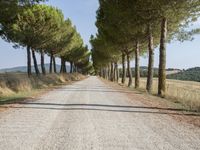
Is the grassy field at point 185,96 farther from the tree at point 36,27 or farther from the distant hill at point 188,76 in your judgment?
the distant hill at point 188,76

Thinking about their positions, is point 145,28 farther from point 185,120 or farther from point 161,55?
point 185,120

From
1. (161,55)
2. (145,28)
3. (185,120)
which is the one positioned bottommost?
(185,120)

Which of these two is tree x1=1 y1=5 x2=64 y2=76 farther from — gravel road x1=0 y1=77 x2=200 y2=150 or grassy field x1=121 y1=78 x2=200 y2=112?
gravel road x1=0 y1=77 x2=200 y2=150

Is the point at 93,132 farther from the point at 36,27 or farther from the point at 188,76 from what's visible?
the point at 188,76

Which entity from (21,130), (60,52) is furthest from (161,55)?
(60,52)

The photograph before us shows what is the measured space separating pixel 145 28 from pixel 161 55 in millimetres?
8770

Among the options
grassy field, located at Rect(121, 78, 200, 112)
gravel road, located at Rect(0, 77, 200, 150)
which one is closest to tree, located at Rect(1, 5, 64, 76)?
grassy field, located at Rect(121, 78, 200, 112)

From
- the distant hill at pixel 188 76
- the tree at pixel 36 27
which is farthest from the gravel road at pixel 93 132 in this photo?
the distant hill at pixel 188 76

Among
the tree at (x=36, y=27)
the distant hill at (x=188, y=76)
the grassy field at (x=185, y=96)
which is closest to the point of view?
the grassy field at (x=185, y=96)

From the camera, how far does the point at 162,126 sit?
11.6m

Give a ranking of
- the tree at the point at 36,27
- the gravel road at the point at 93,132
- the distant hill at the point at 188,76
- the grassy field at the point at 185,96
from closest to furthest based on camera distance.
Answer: the gravel road at the point at 93,132 → the grassy field at the point at 185,96 → the tree at the point at 36,27 → the distant hill at the point at 188,76

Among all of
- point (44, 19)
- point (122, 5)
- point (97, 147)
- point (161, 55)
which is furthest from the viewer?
point (44, 19)

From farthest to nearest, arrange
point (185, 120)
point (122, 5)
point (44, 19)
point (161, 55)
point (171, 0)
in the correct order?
1. point (44, 19)
2. point (122, 5)
3. point (161, 55)
4. point (171, 0)
5. point (185, 120)

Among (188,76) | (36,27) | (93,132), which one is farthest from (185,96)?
(188,76)
